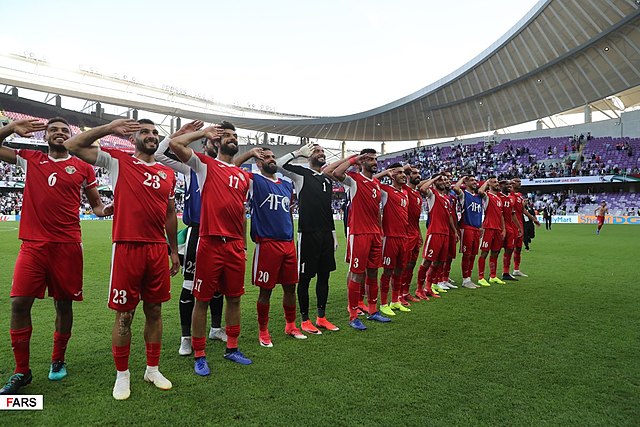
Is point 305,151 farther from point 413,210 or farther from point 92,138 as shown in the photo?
point 413,210

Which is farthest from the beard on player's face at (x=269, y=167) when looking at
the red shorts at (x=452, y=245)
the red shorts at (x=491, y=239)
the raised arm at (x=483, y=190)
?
the red shorts at (x=491, y=239)

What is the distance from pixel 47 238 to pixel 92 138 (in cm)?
93

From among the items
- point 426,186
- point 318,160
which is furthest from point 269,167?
point 426,186

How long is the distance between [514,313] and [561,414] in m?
3.23

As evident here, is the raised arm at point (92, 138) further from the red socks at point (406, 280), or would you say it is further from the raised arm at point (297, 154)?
the red socks at point (406, 280)

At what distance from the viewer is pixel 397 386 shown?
3510 mm

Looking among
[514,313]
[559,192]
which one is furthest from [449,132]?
[514,313]

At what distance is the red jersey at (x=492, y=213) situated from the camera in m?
8.92

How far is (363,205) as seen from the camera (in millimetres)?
5781

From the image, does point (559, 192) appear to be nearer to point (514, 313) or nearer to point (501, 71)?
point (501, 71)

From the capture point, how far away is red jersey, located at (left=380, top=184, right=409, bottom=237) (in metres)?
6.25

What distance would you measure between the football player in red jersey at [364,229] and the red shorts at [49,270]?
9.97ft

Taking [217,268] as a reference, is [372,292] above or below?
below

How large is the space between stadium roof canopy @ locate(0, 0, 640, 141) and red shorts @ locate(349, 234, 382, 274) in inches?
1363
